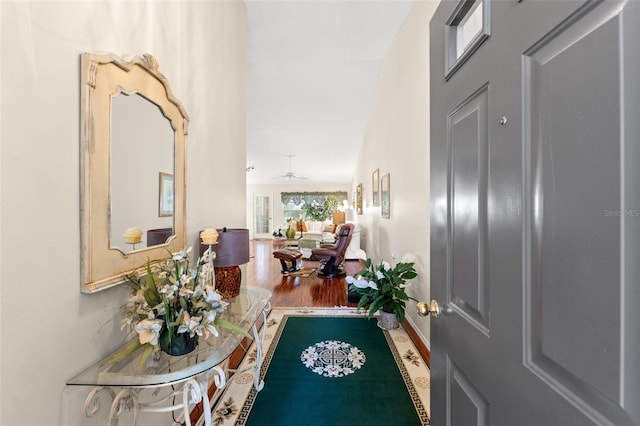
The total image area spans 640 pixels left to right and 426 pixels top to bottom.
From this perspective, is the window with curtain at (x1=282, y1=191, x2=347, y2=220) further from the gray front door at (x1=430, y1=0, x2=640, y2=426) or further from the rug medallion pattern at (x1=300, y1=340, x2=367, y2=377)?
the gray front door at (x1=430, y1=0, x2=640, y2=426)

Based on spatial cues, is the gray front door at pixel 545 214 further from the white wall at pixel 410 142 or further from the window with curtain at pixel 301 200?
the window with curtain at pixel 301 200

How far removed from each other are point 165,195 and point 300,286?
9.90ft

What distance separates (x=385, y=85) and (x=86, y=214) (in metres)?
3.56

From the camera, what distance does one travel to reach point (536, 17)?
474mm

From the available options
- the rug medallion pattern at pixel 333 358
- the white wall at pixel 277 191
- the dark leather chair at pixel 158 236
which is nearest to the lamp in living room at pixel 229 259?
the dark leather chair at pixel 158 236

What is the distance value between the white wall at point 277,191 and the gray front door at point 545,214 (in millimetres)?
9705

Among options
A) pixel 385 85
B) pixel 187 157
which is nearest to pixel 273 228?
pixel 385 85

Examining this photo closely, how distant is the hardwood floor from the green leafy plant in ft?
7.50

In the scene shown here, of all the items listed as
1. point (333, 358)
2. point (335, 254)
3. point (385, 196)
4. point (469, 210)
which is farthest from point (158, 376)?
point (335, 254)

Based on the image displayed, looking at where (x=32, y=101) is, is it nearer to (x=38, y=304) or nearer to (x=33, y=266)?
(x=33, y=266)

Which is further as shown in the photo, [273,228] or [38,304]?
[273,228]

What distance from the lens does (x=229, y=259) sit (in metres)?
1.49

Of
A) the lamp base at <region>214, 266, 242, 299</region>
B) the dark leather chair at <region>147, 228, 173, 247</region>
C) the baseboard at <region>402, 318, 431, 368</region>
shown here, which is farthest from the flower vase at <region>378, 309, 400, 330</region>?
the dark leather chair at <region>147, 228, 173, 247</region>

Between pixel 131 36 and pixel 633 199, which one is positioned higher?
pixel 131 36
